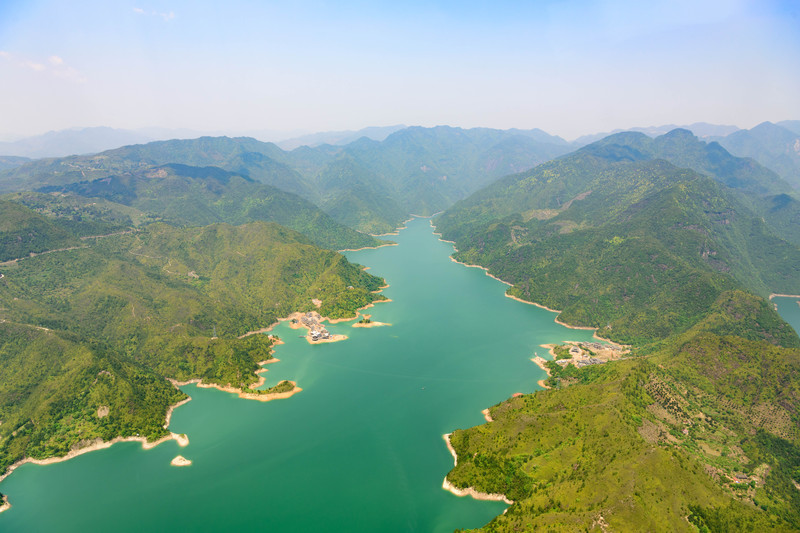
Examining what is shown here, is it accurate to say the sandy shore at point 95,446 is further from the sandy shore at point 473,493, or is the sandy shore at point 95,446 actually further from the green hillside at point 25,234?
the green hillside at point 25,234

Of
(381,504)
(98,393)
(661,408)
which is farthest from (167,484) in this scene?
(661,408)

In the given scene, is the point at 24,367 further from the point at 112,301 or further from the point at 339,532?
the point at 339,532

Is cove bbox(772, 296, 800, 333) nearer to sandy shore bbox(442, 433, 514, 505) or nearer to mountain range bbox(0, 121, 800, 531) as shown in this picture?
mountain range bbox(0, 121, 800, 531)

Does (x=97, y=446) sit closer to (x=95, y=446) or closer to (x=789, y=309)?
(x=95, y=446)

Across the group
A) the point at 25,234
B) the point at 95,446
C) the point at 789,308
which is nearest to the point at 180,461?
the point at 95,446

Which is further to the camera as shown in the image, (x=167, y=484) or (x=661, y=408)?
(x=661, y=408)

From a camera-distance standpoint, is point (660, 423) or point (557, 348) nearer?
point (660, 423)
